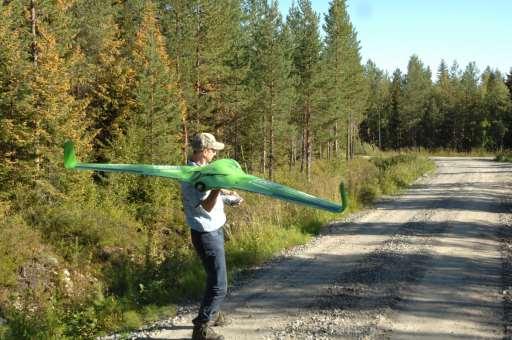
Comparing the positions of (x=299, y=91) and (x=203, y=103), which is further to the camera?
(x=299, y=91)

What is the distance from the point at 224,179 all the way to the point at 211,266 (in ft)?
3.44

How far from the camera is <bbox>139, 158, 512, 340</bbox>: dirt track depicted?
5121mm

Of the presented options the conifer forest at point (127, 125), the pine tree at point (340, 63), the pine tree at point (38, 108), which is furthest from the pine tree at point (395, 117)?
the pine tree at point (38, 108)

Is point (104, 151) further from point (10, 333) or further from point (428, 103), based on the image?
point (428, 103)

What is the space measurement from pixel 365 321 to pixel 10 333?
410 cm

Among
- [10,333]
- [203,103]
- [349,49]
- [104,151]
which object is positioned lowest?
[10,333]

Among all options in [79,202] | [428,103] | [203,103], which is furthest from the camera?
[428,103]

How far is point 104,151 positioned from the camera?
23.2 m

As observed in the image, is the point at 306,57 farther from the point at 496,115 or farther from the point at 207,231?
the point at 496,115

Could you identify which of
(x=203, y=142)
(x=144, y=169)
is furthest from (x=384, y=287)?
(x=144, y=169)

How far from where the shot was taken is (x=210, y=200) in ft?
14.7

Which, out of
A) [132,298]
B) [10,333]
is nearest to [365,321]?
[132,298]

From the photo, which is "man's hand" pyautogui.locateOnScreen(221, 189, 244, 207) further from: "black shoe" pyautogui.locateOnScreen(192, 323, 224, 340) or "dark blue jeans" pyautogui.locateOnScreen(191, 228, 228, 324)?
"black shoe" pyautogui.locateOnScreen(192, 323, 224, 340)

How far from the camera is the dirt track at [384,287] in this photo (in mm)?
5121
